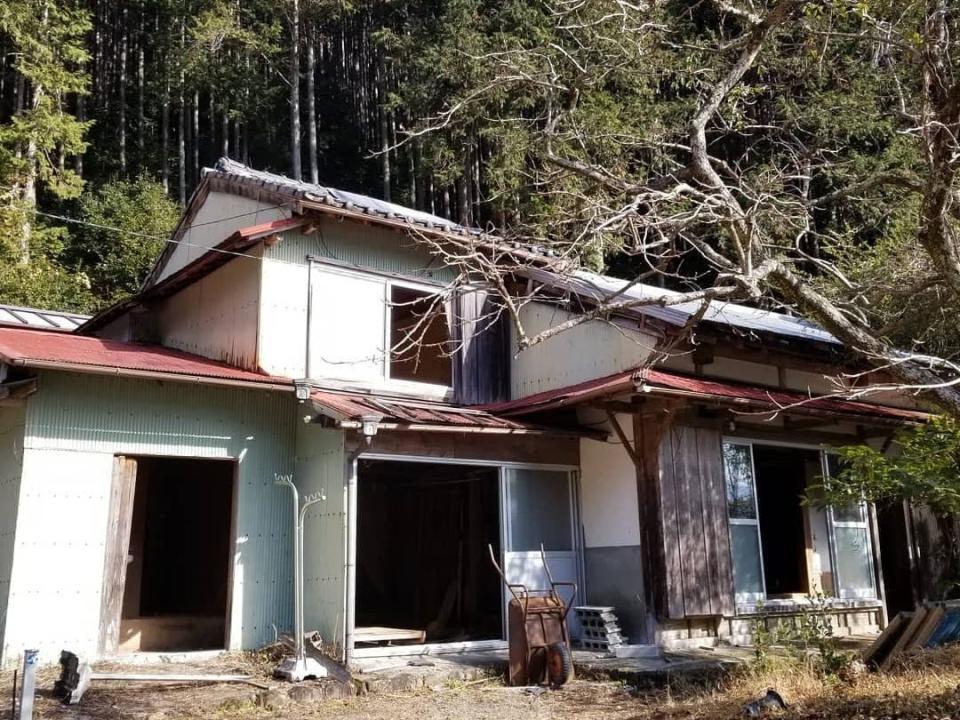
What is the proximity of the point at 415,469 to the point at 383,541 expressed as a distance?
180 cm

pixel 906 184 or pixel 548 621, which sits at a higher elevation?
pixel 906 184

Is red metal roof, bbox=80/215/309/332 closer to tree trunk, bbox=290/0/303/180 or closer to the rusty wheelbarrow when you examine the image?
the rusty wheelbarrow

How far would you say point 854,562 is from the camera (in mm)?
11734

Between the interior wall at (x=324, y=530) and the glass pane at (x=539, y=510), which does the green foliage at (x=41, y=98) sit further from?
the glass pane at (x=539, y=510)

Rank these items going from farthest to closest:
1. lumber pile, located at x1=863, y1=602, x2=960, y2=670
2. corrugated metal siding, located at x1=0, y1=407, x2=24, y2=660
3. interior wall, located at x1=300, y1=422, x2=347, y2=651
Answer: interior wall, located at x1=300, y1=422, x2=347, y2=651 → corrugated metal siding, located at x1=0, y1=407, x2=24, y2=660 → lumber pile, located at x1=863, y1=602, x2=960, y2=670

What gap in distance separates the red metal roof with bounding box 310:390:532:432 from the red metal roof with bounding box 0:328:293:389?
2.34 ft

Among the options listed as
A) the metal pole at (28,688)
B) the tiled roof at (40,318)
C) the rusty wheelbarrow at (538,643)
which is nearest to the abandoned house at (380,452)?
the rusty wheelbarrow at (538,643)

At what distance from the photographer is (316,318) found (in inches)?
430

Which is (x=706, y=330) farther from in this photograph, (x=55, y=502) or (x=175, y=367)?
(x=55, y=502)

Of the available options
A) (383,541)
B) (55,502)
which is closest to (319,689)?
(55,502)

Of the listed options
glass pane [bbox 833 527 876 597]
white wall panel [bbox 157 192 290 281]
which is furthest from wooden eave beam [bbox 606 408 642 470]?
white wall panel [bbox 157 192 290 281]

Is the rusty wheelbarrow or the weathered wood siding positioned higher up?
the weathered wood siding

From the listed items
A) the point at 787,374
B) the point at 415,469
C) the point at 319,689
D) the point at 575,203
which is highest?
the point at 575,203

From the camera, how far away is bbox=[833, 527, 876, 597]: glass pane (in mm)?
11578
